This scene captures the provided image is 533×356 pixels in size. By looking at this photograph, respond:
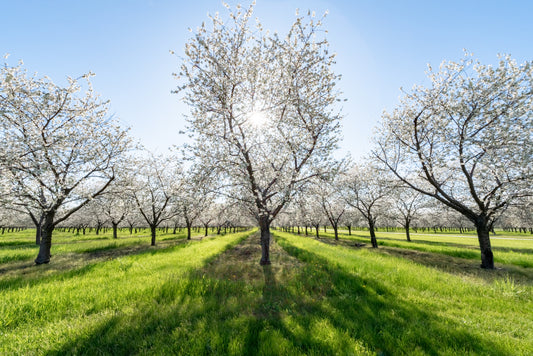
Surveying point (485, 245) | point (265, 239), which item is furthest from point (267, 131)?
point (485, 245)

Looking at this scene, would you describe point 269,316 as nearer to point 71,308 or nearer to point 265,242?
point 71,308

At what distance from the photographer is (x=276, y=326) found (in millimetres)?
4934

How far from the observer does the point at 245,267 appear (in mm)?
11852

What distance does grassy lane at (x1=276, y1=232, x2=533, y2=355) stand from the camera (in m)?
4.18

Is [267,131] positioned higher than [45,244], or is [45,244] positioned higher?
[267,131]

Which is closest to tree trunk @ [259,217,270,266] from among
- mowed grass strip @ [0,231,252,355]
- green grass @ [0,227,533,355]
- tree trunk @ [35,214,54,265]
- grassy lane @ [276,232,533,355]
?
green grass @ [0,227,533,355]

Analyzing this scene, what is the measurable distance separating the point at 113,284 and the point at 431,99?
65.8 feet

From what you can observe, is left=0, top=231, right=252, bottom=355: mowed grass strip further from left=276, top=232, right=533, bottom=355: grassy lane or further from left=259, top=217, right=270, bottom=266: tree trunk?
left=276, top=232, right=533, bottom=355: grassy lane

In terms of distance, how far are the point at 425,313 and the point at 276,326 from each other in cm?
424

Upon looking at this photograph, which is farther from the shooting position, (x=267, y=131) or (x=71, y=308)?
(x=267, y=131)

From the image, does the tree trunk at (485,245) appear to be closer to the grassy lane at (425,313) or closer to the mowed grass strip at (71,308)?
the grassy lane at (425,313)

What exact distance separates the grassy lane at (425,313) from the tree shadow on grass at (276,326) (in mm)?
27

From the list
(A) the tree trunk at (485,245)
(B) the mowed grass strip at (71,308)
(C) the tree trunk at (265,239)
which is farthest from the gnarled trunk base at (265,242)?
(A) the tree trunk at (485,245)

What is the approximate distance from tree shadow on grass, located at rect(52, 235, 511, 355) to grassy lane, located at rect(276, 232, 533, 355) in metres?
0.03
